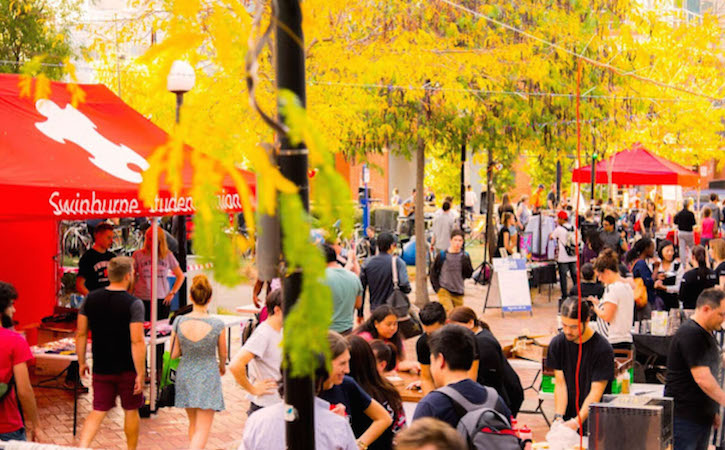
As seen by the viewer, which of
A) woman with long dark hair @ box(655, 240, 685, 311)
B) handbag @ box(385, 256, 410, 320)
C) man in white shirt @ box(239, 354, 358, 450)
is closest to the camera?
man in white shirt @ box(239, 354, 358, 450)

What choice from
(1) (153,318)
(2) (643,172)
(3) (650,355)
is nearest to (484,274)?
(2) (643,172)

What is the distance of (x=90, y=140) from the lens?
908 centimetres

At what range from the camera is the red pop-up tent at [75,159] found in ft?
25.6

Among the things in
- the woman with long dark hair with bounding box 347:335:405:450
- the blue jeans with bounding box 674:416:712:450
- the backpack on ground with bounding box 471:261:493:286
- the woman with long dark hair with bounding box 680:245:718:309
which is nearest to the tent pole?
the woman with long dark hair with bounding box 347:335:405:450

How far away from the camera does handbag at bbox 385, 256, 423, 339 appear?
11.1m

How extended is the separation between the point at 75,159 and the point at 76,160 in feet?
0.05

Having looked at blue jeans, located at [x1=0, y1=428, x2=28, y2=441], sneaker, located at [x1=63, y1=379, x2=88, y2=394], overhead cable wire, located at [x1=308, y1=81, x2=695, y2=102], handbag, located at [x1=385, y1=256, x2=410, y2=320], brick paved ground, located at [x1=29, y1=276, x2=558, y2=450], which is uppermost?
overhead cable wire, located at [x1=308, y1=81, x2=695, y2=102]

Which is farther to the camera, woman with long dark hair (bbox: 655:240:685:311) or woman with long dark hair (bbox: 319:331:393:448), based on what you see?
woman with long dark hair (bbox: 655:240:685:311)

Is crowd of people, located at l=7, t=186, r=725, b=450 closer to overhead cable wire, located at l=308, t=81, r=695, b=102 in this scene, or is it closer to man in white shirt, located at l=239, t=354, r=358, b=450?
man in white shirt, located at l=239, t=354, r=358, b=450

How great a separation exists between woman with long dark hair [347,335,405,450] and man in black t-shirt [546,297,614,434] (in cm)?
141

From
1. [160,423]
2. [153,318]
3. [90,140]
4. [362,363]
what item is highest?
[90,140]

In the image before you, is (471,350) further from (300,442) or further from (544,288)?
(544,288)

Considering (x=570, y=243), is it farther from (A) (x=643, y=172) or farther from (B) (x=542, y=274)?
(A) (x=643, y=172)

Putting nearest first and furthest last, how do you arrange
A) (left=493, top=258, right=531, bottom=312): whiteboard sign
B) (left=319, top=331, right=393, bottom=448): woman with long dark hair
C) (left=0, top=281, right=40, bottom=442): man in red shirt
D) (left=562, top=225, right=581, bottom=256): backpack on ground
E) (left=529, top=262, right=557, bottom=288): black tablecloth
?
(left=319, top=331, right=393, bottom=448): woman with long dark hair
(left=0, top=281, right=40, bottom=442): man in red shirt
(left=493, top=258, right=531, bottom=312): whiteboard sign
(left=529, top=262, right=557, bottom=288): black tablecloth
(left=562, top=225, right=581, bottom=256): backpack on ground
